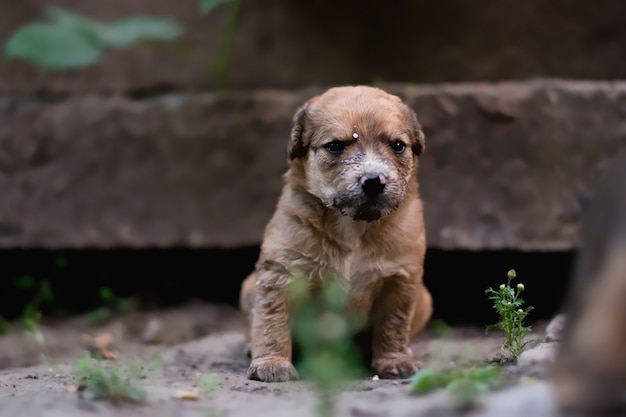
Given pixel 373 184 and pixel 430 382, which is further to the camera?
pixel 373 184

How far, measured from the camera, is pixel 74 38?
6.50 meters

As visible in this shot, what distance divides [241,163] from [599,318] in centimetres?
416

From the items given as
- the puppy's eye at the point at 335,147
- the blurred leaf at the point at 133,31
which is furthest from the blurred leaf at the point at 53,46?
the puppy's eye at the point at 335,147

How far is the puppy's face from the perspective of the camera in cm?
420

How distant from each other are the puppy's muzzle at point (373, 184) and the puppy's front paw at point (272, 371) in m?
0.96

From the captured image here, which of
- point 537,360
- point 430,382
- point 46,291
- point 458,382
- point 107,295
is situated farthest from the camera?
point 46,291

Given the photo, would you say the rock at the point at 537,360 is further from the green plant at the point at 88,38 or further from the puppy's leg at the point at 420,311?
the green plant at the point at 88,38

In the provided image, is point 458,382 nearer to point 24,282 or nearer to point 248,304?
point 248,304

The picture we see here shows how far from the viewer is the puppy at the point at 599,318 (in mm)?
2559

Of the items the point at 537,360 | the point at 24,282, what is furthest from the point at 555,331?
the point at 24,282

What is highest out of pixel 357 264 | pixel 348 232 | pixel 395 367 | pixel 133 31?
pixel 133 31

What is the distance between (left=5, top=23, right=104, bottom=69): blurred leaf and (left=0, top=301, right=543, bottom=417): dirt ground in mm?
2020

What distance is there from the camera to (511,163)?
6.12 m

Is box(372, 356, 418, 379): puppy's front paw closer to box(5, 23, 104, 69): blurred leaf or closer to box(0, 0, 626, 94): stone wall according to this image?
box(0, 0, 626, 94): stone wall
